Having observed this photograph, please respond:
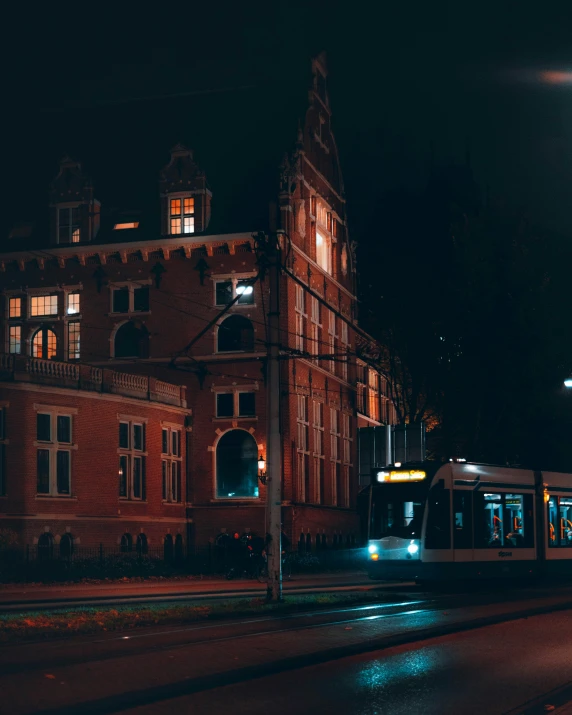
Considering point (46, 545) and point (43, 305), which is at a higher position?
point (43, 305)

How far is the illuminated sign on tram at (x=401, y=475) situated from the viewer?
2905cm

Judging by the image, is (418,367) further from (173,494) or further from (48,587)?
(48,587)

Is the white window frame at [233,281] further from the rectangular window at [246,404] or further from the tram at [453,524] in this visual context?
the tram at [453,524]

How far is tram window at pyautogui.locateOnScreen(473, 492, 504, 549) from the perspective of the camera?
29547 millimetres

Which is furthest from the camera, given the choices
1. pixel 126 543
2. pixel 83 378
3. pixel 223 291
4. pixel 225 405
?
pixel 223 291

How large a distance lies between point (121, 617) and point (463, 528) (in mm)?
12864

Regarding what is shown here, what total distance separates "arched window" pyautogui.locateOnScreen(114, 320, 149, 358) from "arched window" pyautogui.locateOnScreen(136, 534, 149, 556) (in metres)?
8.88

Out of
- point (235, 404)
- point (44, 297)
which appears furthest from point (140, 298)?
point (235, 404)

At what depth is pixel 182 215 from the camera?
4934 centimetres

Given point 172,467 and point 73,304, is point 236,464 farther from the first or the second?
point 73,304

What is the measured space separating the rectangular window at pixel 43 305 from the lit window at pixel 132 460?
9713 mm

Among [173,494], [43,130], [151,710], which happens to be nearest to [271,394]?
[151,710]

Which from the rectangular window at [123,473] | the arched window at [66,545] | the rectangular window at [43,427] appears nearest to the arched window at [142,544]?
the rectangular window at [123,473]

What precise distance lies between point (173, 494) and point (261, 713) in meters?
37.6
